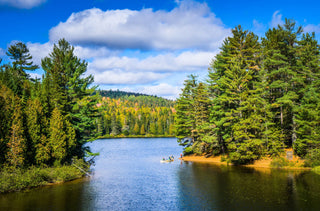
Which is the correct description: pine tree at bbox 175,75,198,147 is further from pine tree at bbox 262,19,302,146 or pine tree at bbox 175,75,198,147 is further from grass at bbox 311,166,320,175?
grass at bbox 311,166,320,175

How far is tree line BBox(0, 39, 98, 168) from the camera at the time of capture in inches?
Result: 1241

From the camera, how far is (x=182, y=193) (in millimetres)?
29344

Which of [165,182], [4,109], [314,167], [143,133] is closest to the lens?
[4,109]

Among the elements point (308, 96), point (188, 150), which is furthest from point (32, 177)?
point (308, 96)

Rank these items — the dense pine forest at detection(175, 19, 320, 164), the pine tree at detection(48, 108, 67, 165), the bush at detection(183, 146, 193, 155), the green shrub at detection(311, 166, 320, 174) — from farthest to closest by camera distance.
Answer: the bush at detection(183, 146, 193, 155) → the dense pine forest at detection(175, 19, 320, 164) → the green shrub at detection(311, 166, 320, 174) → the pine tree at detection(48, 108, 67, 165)

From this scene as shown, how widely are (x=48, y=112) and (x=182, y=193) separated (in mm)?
23326

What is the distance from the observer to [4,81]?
1569 inches

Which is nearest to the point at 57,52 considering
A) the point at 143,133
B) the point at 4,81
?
the point at 4,81

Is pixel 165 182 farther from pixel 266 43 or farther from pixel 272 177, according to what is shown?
pixel 266 43

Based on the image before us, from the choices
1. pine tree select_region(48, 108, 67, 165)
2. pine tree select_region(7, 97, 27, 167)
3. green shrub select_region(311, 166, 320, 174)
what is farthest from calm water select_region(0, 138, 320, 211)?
pine tree select_region(48, 108, 67, 165)

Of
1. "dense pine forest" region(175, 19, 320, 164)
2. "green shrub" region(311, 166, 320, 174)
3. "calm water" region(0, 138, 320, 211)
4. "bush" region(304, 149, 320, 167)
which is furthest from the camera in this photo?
"dense pine forest" region(175, 19, 320, 164)

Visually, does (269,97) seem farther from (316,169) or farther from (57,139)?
(57,139)

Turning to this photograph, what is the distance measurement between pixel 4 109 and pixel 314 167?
44.2 metres

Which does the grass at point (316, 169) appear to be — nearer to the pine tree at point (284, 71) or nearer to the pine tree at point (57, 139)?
the pine tree at point (284, 71)
